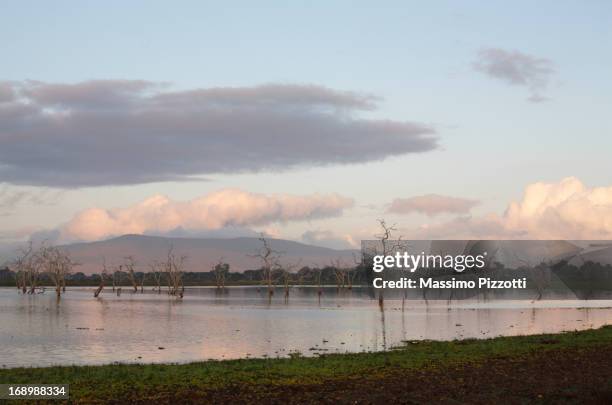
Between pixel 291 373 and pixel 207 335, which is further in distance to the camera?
pixel 207 335

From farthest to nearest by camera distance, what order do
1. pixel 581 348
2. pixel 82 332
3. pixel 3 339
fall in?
pixel 82 332 → pixel 3 339 → pixel 581 348


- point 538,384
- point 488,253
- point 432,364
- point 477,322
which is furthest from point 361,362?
point 488,253

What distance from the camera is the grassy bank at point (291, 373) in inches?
875

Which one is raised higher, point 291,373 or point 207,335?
point 291,373

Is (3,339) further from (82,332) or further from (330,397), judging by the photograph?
(330,397)

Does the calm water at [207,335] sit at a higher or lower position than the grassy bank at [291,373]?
lower

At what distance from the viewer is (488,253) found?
6319 inches

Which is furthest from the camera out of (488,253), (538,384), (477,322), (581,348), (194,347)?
(488,253)

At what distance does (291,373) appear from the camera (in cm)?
2673

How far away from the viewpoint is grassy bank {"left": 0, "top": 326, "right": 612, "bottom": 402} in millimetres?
22219

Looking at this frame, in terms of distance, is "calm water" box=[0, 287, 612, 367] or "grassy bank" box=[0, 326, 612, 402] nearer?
"grassy bank" box=[0, 326, 612, 402]

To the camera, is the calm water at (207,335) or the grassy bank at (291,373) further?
the calm water at (207,335)

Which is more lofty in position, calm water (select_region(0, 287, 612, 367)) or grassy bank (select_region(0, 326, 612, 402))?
grassy bank (select_region(0, 326, 612, 402))

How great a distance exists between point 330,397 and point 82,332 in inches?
1523
